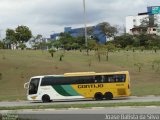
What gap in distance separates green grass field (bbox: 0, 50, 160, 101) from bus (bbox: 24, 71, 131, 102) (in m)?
9.91

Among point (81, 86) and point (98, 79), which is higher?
point (98, 79)

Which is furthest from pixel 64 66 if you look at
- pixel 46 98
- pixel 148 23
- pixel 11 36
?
pixel 148 23

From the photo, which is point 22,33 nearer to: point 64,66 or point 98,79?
point 64,66

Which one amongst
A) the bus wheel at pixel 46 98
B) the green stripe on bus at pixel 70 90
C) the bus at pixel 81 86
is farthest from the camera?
the bus wheel at pixel 46 98

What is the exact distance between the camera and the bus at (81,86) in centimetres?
3803

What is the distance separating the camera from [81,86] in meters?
38.7

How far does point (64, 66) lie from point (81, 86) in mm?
23529

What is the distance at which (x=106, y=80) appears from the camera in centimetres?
3825

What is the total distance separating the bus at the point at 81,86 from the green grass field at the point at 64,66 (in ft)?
32.5

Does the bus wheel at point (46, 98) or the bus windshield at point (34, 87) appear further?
the bus windshield at point (34, 87)

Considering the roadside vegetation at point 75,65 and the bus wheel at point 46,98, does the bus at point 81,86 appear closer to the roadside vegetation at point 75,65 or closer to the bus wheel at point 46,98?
the bus wheel at point 46,98

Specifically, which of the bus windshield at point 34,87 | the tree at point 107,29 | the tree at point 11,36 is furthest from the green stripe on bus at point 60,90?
the tree at point 107,29

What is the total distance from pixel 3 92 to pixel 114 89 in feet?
57.4

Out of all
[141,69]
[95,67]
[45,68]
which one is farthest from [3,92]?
[141,69]
